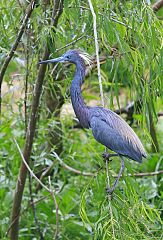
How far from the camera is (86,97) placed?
374 cm

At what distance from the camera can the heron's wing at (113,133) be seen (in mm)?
2018

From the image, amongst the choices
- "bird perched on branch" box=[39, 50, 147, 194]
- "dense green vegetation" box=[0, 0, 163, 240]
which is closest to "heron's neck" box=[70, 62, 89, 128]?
"bird perched on branch" box=[39, 50, 147, 194]

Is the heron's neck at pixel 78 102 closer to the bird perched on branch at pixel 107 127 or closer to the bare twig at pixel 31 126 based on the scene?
the bird perched on branch at pixel 107 127

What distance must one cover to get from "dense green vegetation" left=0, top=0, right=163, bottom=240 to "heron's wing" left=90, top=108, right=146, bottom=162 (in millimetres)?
77

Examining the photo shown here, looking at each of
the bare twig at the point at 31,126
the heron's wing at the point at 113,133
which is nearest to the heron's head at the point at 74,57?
the heron's wing at the point at 113,133

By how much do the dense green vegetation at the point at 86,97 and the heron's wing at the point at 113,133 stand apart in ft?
0.25

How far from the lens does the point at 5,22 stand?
9.19 feet

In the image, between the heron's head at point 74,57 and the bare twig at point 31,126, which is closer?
the heron's head at point 74,57

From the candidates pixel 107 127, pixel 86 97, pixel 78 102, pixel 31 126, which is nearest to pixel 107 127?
pixel 107 127

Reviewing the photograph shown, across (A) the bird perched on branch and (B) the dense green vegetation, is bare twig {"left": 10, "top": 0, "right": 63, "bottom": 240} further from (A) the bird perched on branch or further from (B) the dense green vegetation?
(A) the bird perched on branch

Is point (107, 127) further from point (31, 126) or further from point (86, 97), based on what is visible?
point (86, 97)

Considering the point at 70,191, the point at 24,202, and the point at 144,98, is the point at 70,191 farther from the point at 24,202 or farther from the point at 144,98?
the point at 144,98

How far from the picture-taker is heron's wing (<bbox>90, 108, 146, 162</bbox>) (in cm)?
202

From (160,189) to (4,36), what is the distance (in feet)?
5.89
